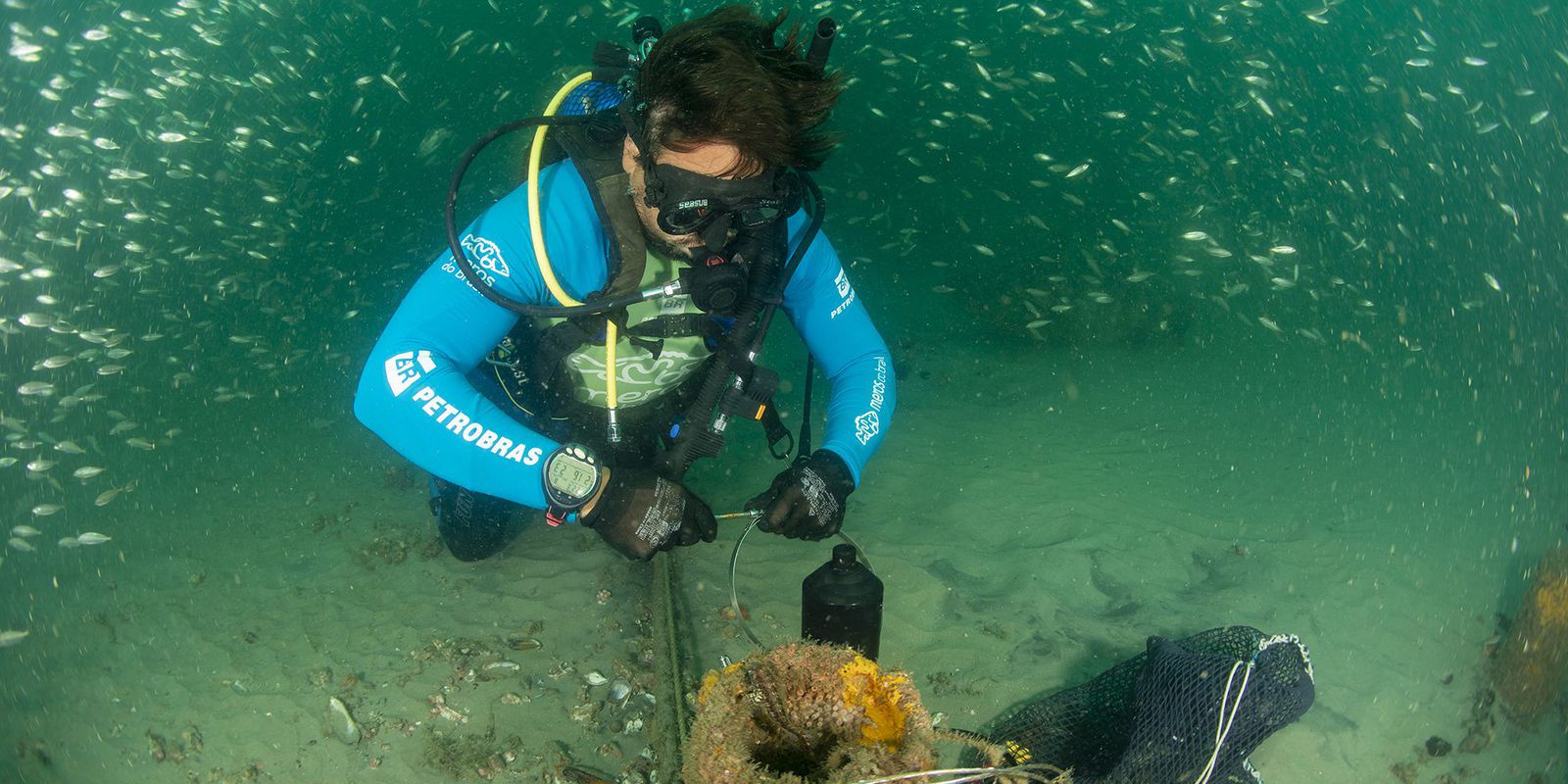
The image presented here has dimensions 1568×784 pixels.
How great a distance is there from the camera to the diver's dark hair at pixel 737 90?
8.27 feet

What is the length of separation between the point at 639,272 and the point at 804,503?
3.69ft

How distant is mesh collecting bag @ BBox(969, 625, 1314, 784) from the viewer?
101 inches

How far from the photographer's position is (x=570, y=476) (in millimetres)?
2834

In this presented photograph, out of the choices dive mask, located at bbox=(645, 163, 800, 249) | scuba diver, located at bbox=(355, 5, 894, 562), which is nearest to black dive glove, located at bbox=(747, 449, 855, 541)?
scuba diver, located at bbox=(355, 5, 894, 562)

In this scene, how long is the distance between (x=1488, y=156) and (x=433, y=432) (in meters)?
66.5

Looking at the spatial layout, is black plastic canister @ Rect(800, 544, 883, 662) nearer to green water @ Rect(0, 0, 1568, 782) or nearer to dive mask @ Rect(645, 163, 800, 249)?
green water @ Rect(0, 0, 1568, 782)

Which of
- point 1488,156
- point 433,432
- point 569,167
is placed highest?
point 569,167

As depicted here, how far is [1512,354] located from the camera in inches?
800

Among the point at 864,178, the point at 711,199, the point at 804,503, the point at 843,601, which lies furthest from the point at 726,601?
the point at 864,178

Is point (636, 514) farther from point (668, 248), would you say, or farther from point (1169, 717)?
point (1169, 717)

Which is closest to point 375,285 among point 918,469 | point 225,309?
point 225,309

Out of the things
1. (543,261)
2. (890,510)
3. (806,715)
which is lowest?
(890,510)

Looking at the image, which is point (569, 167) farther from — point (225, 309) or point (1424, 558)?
point (225, 309)

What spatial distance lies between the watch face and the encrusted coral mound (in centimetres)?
112
